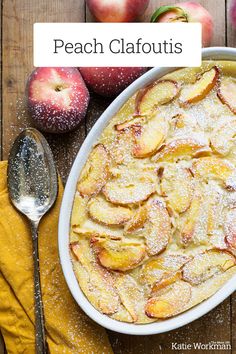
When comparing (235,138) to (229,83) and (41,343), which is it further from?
(41,343)

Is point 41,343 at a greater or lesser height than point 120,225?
lesser

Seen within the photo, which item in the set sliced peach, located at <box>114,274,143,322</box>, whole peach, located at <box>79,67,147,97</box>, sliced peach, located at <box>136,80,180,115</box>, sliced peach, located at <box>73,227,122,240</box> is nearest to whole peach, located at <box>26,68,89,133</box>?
whole peach, located at <box>79,67,147,97</box>

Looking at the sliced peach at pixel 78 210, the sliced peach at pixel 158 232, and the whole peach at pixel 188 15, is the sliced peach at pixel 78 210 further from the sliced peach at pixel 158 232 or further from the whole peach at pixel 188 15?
the whole peach at pixel 188 15

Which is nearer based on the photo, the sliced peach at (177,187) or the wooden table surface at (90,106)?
the sliced peach at (177,187)

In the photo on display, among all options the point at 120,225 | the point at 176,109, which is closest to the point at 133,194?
the point at 120,225

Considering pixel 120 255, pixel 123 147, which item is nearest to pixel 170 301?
pixel 120 255

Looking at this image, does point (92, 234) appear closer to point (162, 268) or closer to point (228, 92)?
point (162, 268)

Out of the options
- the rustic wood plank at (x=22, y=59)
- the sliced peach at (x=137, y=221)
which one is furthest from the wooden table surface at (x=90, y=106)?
the sliced peach at (x=137, y=221)
